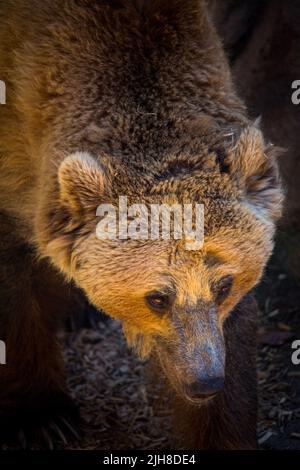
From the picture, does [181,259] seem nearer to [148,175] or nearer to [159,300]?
[159,300]

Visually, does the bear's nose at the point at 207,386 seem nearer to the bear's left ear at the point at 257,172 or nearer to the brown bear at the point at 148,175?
the brown bear at the point at 148,175

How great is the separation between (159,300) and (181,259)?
0.27 metres

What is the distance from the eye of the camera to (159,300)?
177 inches

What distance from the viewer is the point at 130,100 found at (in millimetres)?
4766

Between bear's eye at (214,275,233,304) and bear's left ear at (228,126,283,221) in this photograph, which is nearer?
bear's eye at (214,275,233,304)

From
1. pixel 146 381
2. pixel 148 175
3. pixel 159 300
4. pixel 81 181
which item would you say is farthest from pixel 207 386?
pixel 146 381

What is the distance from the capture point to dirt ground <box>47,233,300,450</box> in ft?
20.6

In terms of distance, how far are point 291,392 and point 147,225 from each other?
2607 millimetres

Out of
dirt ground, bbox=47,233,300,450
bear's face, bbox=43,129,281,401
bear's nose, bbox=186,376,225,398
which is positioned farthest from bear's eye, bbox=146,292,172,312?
dirt ground, bbox=47,233,300,450

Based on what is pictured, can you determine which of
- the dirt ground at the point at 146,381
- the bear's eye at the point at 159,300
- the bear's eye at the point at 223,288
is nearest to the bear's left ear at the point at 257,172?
the bear's eye at the point at 223,288

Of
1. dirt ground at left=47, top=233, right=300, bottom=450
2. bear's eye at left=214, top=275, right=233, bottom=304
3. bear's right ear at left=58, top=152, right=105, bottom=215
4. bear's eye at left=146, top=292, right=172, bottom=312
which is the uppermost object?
bear's right ear at left=58, top=152, right=105, bottom=215

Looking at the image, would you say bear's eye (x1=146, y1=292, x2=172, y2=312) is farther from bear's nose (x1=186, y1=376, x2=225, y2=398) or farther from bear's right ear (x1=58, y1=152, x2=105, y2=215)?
bear's right ear (x1=58, y1=152, x2=105, y2=215)
